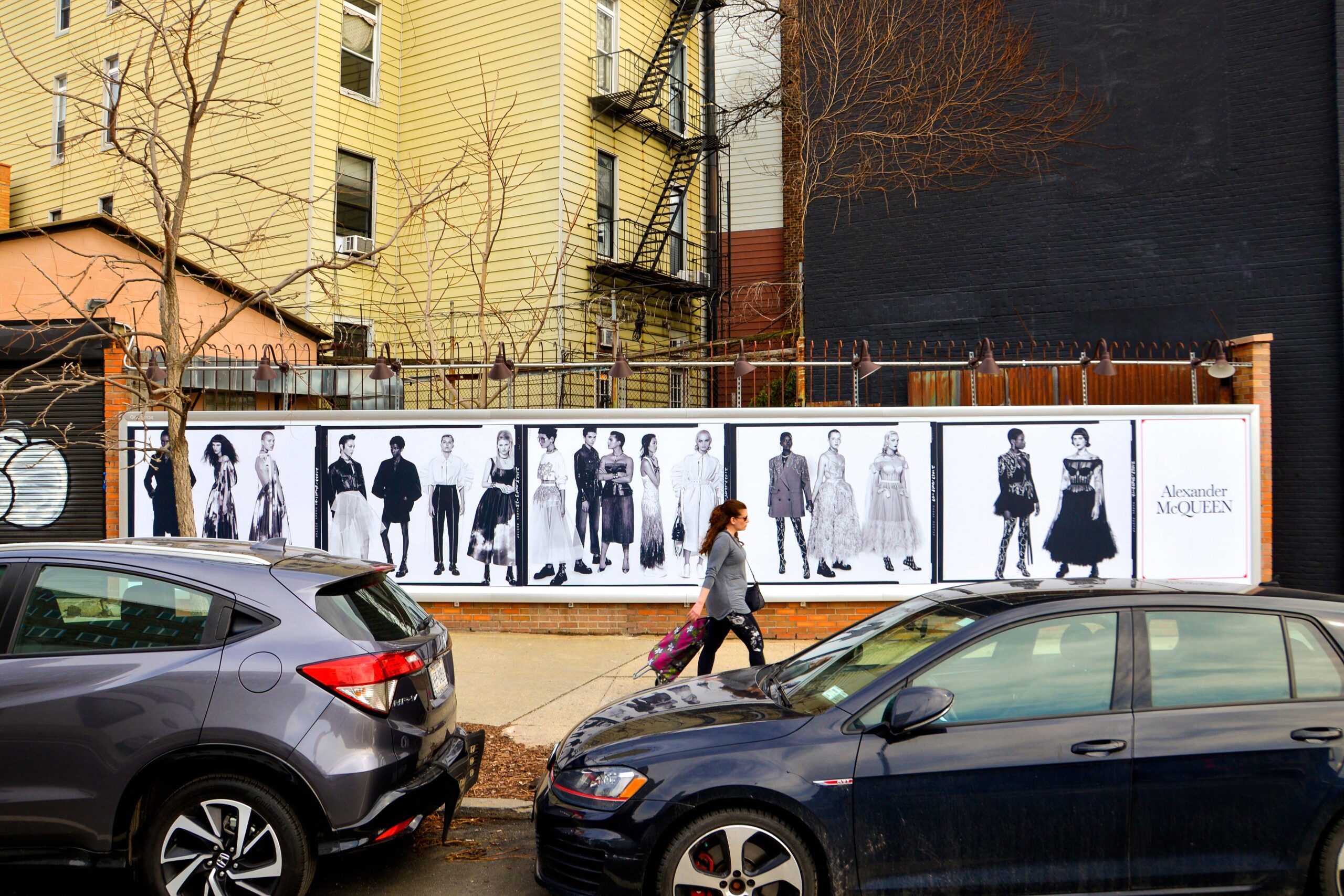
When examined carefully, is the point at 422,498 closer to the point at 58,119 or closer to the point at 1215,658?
the point at 1215,658

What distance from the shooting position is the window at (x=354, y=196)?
1688cm

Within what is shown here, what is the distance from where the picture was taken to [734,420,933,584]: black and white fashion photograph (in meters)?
10.2

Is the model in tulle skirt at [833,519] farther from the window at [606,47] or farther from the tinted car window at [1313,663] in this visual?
the window at [606,47]

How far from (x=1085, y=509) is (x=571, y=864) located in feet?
26.1

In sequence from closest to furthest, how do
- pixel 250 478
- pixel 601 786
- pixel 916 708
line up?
1. pixel 916 708
2. pixel 601 786
3. pixel 250 478

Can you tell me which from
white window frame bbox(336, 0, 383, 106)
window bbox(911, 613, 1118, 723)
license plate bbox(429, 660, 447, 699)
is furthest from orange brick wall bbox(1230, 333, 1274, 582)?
white window frame bbox(336, 0, 383, 106)

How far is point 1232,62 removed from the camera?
1207cm

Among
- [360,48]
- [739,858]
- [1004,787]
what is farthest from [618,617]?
[360,48]

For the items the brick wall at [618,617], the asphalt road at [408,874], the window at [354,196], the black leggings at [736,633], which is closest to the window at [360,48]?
the window at [354,196]

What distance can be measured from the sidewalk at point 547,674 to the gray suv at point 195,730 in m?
2.66

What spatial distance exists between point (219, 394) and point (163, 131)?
882 cm

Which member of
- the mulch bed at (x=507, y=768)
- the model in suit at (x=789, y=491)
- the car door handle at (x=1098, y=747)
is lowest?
the mulch bed at (x=507, y=768)

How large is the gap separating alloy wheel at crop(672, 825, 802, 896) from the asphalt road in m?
1.14

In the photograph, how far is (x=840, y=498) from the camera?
33.6ft
